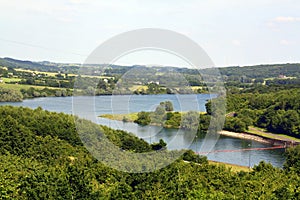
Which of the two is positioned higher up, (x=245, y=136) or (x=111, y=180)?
(x=111, y=180)

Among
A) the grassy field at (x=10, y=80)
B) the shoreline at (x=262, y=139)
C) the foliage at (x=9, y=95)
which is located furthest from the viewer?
the grassy field at (x=10, y=80)

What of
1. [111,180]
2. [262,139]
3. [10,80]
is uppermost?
[10,80]

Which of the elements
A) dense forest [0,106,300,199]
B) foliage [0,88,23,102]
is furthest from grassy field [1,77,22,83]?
dense forest [0,106,300,199]

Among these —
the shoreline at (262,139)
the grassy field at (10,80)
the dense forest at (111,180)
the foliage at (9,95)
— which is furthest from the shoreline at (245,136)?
the grassy field at (10,80)

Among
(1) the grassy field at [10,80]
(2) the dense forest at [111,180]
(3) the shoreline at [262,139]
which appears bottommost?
(3) the shoreline at [262,139]

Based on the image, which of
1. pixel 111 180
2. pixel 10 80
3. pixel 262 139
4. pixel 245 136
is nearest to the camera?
pixel 111 180

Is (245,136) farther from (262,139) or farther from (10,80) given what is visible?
(10,80)

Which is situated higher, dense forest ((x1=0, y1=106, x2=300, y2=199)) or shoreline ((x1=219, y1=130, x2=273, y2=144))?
dense forest ((x1=0, y1=106, x2=300, y2=199))

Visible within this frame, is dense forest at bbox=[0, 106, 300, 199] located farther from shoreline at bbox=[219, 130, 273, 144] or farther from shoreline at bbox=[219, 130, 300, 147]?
shoreline at bbox=[219, 130, 273, 144]

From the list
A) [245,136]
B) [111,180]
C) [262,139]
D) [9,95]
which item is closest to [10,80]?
[9,95]

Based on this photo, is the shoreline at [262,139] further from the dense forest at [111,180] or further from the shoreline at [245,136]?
the dense forest at [111,180]

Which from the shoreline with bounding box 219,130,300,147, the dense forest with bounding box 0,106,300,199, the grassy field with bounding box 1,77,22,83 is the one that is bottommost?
the shoreline with bounding box 219,130,300,147

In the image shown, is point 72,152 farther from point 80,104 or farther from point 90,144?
point 80,104
